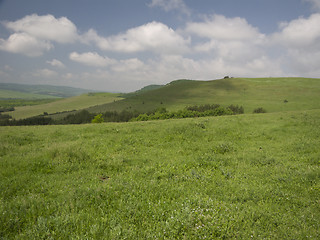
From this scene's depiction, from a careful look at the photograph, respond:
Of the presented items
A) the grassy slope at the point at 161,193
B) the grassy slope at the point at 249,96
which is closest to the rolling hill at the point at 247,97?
the grassy slope at the point at 249,96

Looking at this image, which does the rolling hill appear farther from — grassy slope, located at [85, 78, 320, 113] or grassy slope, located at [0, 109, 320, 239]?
grassy slope, located at [0, 109, 320, 239]

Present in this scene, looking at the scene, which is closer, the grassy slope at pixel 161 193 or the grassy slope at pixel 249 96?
the grassy slope at pixel 161 193

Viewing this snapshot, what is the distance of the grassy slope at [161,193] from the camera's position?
4.77 metres

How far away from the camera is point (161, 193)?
653 centimetres

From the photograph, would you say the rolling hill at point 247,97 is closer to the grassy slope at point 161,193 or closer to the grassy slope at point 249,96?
the grassy slope at point 249,96

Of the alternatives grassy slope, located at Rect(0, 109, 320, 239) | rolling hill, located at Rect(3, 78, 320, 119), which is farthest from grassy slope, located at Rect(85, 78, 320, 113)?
grassy slope, located at Rect(0, 109, 320, 239)

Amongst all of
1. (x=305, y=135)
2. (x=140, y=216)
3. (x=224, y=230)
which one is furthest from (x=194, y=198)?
(x=305, y=135)

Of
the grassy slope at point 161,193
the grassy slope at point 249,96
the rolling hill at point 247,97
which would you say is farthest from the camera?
the grassy slope at point 249,96

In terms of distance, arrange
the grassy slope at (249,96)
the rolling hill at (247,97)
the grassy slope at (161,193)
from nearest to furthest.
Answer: the grassy slope at (161,193), the rolling hill at (247,97), the grassy slope at (249,96)

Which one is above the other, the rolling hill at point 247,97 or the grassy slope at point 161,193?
the rolling hill at point 247,97

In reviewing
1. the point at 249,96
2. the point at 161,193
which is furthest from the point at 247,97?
the point at 161,193

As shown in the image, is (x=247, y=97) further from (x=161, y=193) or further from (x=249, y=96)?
(x=161, y=193)

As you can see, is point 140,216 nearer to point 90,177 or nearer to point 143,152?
point 90,177

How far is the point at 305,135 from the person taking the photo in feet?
50.0
